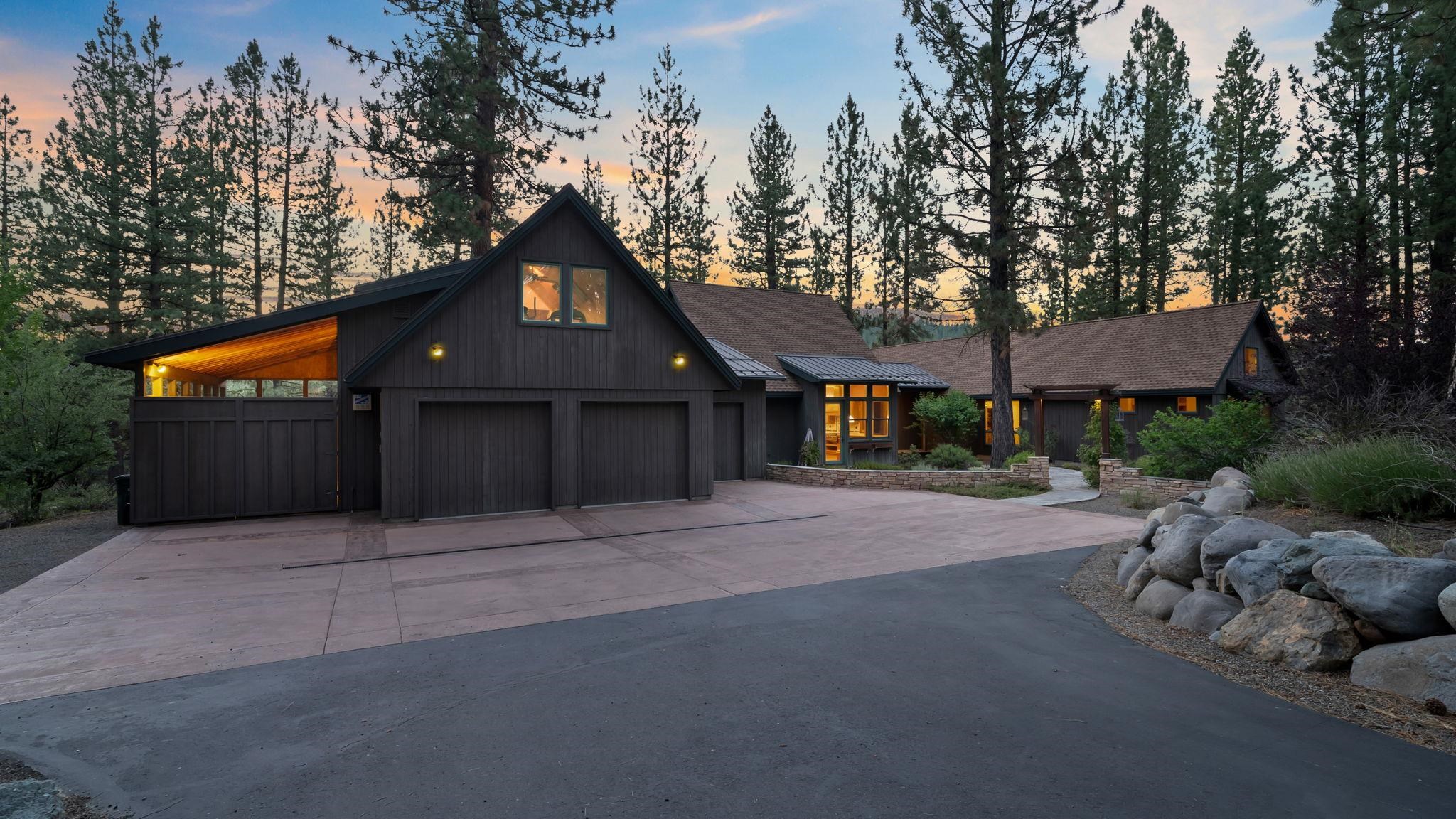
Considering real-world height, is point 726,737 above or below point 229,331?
below

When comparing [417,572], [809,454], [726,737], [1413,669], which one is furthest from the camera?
[809,454]

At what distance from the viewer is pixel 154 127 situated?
23.4 meters

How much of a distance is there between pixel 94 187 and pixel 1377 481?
3332cm

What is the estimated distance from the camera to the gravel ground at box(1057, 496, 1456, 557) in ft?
21.6

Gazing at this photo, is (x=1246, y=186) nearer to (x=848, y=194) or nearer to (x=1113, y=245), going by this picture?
(x=1113, y=245)

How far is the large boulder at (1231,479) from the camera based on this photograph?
10.4 m

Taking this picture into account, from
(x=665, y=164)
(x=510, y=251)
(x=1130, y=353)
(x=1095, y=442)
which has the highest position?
(x=665, y=164)

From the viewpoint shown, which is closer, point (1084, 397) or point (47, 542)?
point (47, 542)

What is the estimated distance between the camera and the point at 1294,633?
16.4 feet

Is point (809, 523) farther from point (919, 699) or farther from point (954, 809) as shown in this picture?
point (954, 809)

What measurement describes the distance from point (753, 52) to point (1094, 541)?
15062 mm

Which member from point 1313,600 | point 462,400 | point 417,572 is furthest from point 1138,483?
point 417,572

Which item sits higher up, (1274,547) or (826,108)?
(826,108)

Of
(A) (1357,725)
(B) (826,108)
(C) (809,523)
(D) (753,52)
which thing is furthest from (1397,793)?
(B) (826,108)
